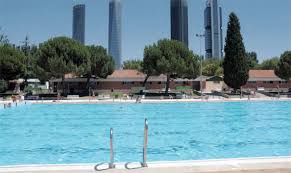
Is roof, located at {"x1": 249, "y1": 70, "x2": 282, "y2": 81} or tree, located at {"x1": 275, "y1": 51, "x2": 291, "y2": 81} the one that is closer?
tree, located at {"x1": 275, "y1": 51, "x2": 291, "y2": 81}

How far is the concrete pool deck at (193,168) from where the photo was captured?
668cm

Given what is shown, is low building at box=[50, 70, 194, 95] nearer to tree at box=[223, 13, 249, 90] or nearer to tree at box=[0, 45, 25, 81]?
tree at box=[0, 45, 25, 81]

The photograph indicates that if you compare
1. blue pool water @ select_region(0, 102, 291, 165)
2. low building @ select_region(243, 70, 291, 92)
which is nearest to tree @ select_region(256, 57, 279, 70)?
low building @ select_region(243, 70, 291, 92)

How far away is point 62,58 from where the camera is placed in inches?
A: 2184

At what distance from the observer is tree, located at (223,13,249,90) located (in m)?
57.7

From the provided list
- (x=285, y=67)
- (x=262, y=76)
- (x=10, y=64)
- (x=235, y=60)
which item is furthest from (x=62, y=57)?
(x=262, y=76)

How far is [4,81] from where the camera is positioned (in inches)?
2301

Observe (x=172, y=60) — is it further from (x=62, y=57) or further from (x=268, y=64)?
(x=268, y=64)

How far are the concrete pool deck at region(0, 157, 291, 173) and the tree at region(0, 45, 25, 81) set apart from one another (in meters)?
56.0

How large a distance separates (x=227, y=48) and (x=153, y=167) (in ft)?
176

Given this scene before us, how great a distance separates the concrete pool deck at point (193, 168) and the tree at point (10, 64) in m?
56.0

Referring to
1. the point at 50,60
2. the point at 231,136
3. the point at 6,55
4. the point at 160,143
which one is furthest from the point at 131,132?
the point at 6,55

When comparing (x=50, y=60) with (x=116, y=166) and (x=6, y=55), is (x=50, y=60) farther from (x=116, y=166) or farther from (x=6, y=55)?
(x=116, y=166)

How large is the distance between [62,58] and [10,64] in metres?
10.2
